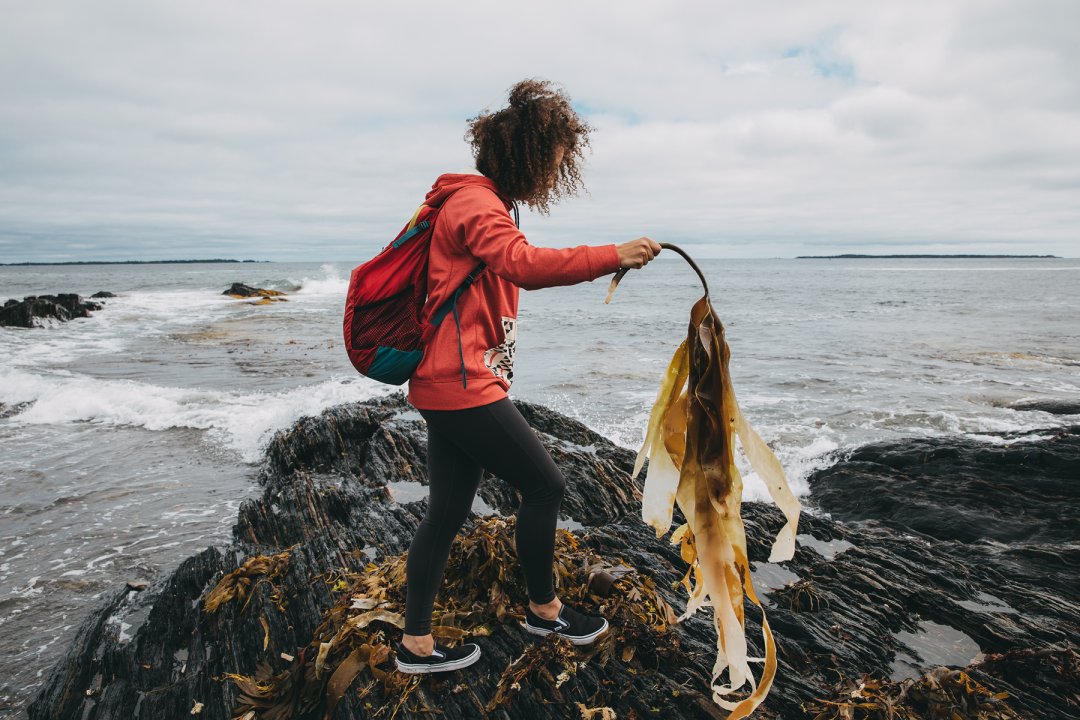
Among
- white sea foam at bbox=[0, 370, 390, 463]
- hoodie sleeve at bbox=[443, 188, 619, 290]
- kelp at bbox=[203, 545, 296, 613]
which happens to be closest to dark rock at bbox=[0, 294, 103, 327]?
white sea foam at bbox=[0, 370, 390, 463]

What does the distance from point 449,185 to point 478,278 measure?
37cm

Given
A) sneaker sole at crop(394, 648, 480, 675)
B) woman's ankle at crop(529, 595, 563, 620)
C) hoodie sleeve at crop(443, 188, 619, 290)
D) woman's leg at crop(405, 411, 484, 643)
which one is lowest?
sneaker sole at crop(394, 648, 480, 675)

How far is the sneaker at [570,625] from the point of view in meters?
2.88

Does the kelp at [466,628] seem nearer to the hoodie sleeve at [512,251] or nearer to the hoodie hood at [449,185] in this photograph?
the hoodie sleeve at [512,251]

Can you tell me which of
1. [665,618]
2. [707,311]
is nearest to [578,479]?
[665,618]

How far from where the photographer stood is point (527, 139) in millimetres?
2434

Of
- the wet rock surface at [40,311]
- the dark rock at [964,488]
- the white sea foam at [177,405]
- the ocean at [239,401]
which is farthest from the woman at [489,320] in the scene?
the wet rock surface at [40,311]

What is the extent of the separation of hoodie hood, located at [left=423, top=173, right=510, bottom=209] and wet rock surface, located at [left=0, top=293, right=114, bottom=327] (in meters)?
28.9

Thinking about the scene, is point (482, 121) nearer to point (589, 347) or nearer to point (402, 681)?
point (402, 681)

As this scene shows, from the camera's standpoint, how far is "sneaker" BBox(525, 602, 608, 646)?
2.88 m

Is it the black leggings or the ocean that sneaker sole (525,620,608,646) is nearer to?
the black leggings

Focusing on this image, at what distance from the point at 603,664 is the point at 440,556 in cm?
89

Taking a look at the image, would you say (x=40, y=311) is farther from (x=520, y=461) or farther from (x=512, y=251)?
(x=512, y=251)

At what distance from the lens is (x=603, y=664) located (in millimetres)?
2818
